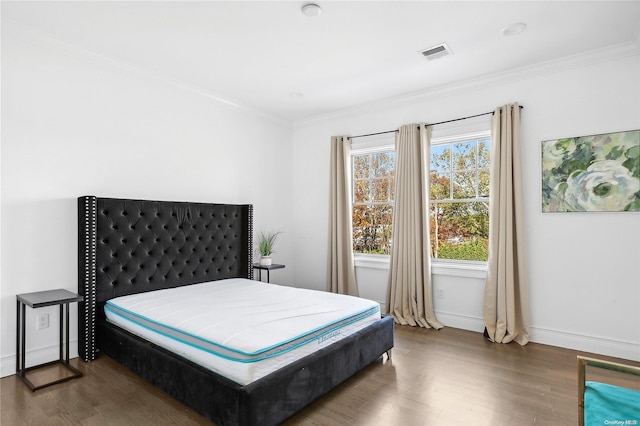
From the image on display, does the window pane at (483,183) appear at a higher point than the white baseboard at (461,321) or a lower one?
higher

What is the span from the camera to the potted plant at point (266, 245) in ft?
14.2

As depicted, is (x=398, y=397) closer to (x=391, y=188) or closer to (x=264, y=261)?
(x=264, y=261)

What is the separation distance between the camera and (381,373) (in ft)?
8.72

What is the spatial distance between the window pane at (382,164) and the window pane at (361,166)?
0.24 feet

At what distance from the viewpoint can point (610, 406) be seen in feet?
4.01

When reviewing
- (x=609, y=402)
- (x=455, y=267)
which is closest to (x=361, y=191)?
(x=455, y=267)

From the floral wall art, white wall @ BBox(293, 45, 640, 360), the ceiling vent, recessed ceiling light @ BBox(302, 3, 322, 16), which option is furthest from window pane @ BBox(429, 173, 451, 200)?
recessed ceiling light @ BBox(302, 3, 322, 16)

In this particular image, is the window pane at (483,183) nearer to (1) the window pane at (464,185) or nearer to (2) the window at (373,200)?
(1) the window pane at (464,185)

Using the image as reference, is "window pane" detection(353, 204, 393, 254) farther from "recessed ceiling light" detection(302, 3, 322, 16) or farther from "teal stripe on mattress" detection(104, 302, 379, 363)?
"recessed ceiling light" detection(302, 3, 322, 16)

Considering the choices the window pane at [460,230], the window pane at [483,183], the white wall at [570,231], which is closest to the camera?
the white wall at [570,231]

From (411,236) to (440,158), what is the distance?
3.26ft

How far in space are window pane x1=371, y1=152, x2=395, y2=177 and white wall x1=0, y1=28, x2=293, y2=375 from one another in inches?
75.1

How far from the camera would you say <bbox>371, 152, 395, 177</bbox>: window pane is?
4.50m

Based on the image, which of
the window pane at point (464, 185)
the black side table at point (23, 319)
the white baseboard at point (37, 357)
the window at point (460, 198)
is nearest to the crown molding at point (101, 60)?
the black side table at point (23, 319)
